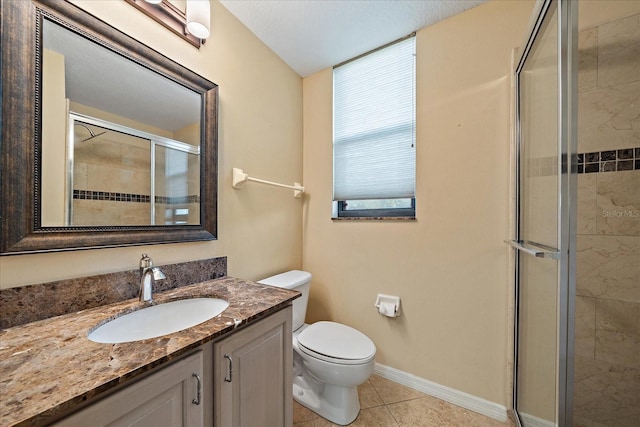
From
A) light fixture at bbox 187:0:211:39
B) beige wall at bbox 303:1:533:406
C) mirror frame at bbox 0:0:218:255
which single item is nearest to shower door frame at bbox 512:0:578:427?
beige wall at bbox 303:1:533:406

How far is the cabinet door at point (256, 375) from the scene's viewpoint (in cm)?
Answer: 79

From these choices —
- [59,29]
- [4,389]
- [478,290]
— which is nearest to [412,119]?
[478,290]

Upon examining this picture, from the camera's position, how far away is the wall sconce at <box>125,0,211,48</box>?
1075 mm

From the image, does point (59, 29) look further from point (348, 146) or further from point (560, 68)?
point (560, 68)

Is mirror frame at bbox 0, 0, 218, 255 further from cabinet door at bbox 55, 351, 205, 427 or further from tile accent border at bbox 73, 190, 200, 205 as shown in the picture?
cabinet door at bbox 55, 351, 205, 427

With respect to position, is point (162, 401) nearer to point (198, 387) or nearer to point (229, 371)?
point (198, 387)

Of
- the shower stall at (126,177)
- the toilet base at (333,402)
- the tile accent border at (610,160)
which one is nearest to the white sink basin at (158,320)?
the shower stall at (126,177)

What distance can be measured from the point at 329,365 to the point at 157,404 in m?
0.84

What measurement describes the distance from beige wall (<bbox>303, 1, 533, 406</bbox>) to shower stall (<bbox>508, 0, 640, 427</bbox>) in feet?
0.38

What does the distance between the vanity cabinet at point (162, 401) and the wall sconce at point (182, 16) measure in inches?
53.8

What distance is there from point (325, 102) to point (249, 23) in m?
0.72

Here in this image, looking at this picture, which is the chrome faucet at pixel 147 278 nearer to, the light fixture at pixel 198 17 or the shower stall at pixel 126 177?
the shower stall at pixel 126 177

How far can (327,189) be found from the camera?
1.93m

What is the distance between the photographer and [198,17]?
1.12 m
